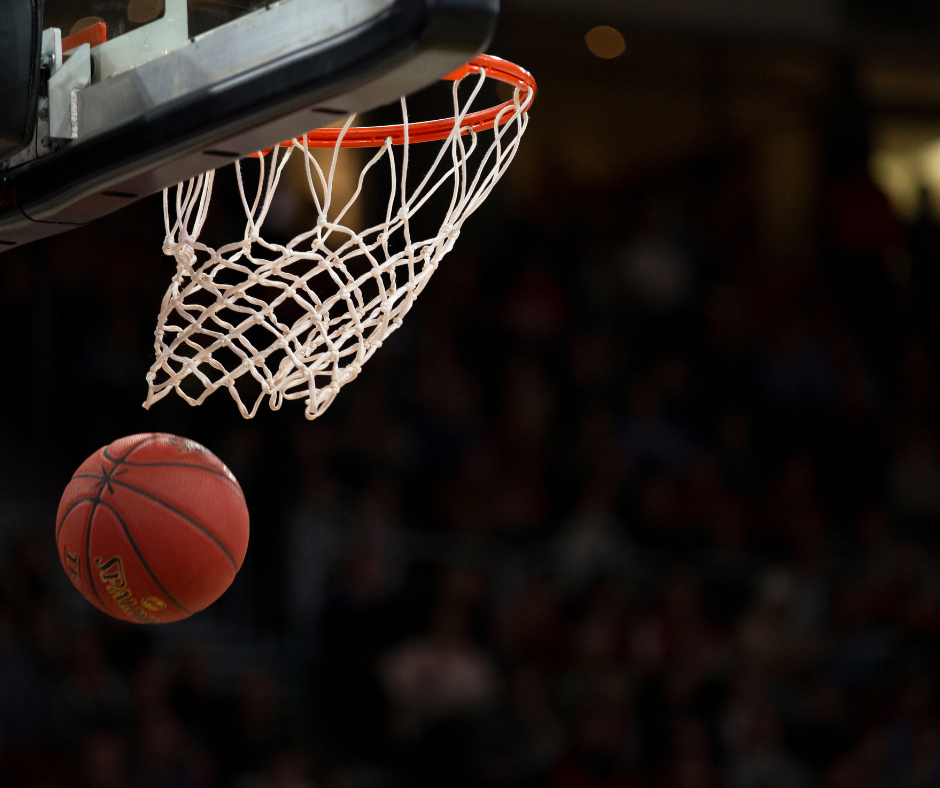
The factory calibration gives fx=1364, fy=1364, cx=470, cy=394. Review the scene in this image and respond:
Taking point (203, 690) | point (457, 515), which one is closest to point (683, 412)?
point (457, 515)

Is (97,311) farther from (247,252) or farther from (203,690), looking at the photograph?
(247,252)

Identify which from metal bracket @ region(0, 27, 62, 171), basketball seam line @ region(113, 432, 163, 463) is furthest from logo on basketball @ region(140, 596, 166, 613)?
metal bracket @ region(0, 27, 62, 171)

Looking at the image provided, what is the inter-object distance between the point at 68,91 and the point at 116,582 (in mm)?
774

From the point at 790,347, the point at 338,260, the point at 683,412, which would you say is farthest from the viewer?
the point at 790,347

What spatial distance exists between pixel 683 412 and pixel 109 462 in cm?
506

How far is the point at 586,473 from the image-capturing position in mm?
6527

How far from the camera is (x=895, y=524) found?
7301 millimetres

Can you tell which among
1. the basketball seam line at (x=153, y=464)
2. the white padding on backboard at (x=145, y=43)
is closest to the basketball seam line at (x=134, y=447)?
the basketball seam line at (x=153, y=464)

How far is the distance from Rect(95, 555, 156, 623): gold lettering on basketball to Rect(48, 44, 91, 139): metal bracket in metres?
0.68

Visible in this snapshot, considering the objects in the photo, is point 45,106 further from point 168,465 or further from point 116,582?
point 116,582

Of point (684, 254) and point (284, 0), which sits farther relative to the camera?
point (684, 254)

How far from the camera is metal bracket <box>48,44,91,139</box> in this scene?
6.26 feet

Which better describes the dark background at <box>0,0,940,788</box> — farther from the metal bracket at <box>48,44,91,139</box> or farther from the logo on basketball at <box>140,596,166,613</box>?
the metal bracket at <box>48,44,91,139</box>

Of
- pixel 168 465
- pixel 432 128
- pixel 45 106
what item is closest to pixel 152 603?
pixel 168 465
